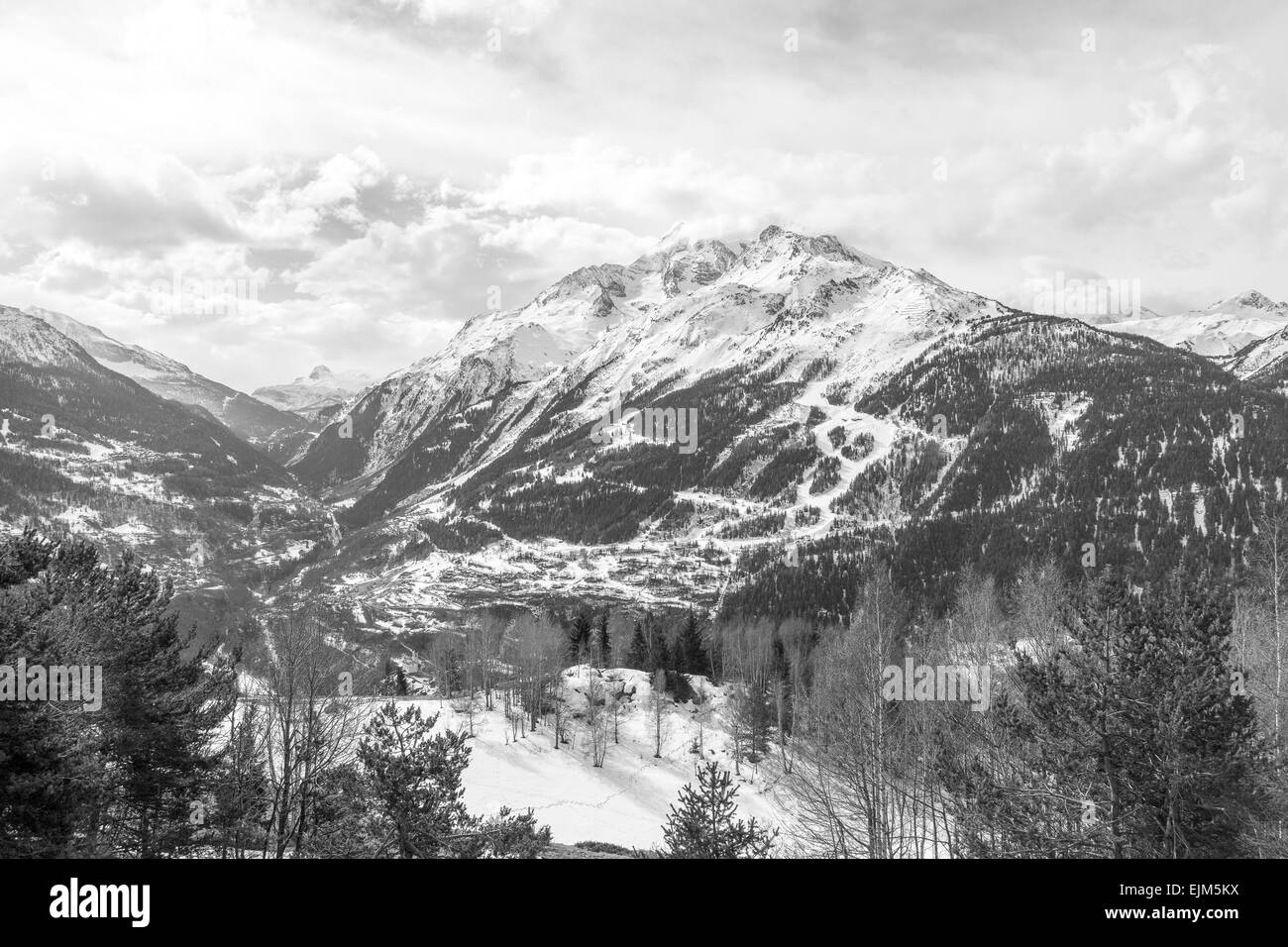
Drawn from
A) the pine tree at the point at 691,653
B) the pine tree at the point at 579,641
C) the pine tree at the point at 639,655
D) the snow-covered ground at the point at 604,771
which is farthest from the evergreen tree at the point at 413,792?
the pine tree at the point at 579,641

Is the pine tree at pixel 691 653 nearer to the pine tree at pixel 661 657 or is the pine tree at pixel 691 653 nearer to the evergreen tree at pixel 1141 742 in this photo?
the pine tree at pixel 661 657

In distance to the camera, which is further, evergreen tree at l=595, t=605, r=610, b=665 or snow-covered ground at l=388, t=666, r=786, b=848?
evergreen tree at l=595, t=605, r=610, b=665

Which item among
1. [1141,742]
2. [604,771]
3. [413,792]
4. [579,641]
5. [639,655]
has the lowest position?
[604,771]

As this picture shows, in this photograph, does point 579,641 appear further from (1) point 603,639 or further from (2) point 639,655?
(2) point 639,655

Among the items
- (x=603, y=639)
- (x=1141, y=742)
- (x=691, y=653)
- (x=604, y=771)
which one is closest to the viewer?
(x=1141, y=742)

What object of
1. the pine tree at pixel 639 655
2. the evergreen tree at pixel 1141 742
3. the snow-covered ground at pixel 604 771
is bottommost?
the snow-covered ground at pixel 604 771

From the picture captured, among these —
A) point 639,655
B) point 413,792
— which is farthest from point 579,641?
point 413,792

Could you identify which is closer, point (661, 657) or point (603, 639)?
point (661, 657)

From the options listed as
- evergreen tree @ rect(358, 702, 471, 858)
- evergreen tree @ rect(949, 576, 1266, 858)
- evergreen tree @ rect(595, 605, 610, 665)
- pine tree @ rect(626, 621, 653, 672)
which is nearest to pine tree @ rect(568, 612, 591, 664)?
evergreen tree @ rect(595, 605, 610, 665)

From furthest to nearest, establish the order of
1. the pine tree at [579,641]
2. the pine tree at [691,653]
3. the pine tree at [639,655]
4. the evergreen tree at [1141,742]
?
the pine tree at [579,641], the pine tree at [691,653], the pine tree at [639,655], the evergreen tree at [1141,742]

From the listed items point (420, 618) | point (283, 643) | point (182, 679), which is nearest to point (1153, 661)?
point (283, 643)

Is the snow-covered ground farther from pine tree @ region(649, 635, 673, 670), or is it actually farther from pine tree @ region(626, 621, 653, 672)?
pine tree @ region(626, 621, 653, 672)
